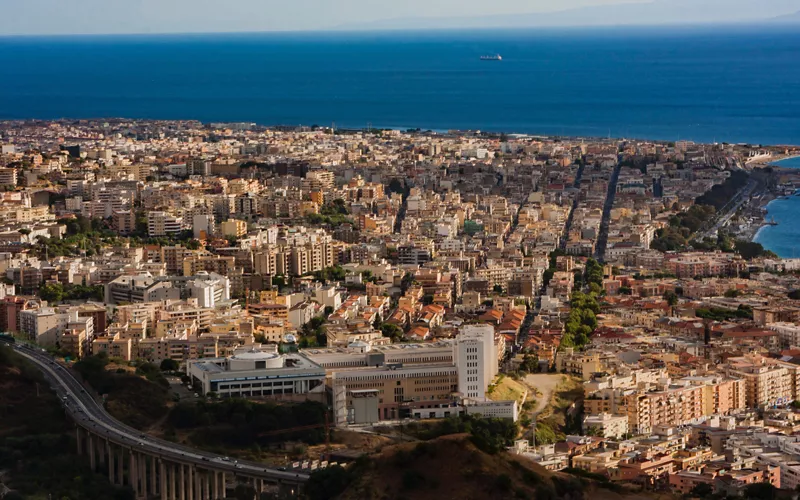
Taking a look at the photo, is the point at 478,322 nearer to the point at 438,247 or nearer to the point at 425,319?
the point at 425,319

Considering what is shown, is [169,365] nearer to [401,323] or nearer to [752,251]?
[401,323]

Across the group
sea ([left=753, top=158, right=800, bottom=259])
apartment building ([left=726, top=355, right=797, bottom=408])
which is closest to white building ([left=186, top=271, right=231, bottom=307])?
apartment building ([left=726, top=355, right=797, bottom=408])

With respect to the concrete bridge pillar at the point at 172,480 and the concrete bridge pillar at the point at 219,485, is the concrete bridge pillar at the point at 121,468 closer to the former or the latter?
the concrete bridge pillar at the point at 172,480

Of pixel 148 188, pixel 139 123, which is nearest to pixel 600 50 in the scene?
pixel 139 123

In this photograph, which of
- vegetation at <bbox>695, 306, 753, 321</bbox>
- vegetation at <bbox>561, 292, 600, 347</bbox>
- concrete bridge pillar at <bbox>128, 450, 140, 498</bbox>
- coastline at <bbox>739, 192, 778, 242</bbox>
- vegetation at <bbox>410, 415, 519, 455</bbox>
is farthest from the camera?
coastline at <bbox>739, 192, 778, 242</bbox>

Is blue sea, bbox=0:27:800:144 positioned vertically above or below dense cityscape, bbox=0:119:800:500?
above

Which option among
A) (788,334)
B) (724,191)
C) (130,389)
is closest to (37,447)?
(130,389)

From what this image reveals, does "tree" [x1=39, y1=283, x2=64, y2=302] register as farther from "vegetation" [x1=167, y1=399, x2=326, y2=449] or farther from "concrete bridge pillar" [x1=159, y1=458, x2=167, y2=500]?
"concrete bridge pillar" [x1=159, y1=458, x2=167, y2=500]
